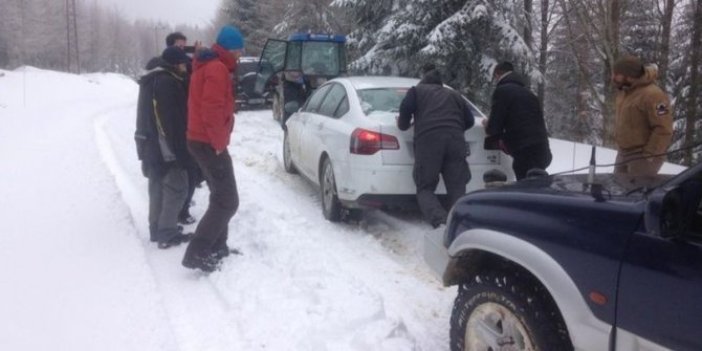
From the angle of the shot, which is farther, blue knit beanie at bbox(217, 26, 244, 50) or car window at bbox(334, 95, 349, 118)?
car window at bbox(334, 95, 349, 118)

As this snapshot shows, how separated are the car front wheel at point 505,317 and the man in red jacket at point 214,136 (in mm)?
2255

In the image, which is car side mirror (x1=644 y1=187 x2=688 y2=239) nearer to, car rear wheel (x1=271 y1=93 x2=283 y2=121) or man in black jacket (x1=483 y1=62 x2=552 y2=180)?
man in black jacket (x1=483 y1=62 x2=552 y2=180)

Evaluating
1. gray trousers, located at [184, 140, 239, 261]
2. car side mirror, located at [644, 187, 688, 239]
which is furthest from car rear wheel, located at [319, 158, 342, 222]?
car side mirror, located at [644, 187, 688, 239]

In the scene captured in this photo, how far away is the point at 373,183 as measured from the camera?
547 centimetres

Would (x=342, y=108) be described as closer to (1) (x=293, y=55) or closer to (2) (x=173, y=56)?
(2) (x=173, y=56)

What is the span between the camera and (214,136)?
174 inches

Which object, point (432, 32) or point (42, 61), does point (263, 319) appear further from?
point (42, 61)

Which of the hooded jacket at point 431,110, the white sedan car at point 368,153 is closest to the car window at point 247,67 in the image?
the white sedan car at point 368,153

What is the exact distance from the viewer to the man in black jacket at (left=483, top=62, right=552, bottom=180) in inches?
213

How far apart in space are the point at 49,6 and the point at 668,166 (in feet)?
265

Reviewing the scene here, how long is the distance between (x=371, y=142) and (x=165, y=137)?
75.2 inches

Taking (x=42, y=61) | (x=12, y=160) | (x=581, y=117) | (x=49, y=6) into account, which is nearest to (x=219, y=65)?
(x=12, y=160)

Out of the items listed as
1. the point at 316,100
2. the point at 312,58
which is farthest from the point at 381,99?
the point at 312,58

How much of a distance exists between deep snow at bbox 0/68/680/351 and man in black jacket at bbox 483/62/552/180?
129 centimetres
